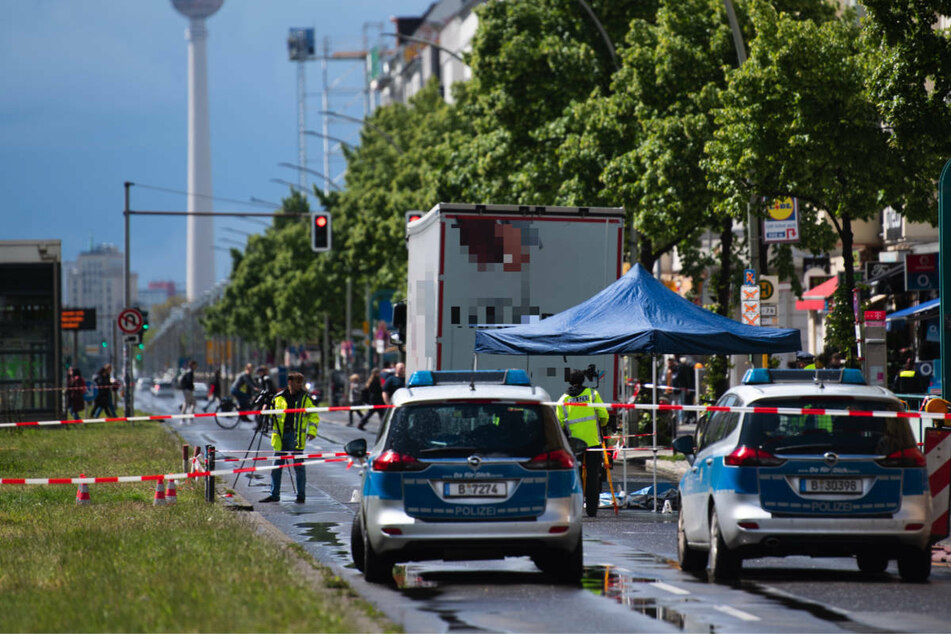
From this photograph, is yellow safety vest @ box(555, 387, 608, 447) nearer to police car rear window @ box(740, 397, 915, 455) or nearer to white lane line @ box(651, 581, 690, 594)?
white lane line @ box(651, 581, 690, 594)

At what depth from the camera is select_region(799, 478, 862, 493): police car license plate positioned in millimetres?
12523

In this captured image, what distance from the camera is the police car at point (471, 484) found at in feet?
40.9

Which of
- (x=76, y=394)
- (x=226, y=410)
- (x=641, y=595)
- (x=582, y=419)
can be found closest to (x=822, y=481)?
(x=641, y=595)

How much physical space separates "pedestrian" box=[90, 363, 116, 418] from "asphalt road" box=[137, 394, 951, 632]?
34787 millimetres

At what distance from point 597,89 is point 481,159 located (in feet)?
17.7

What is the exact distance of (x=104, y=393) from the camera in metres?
50.9

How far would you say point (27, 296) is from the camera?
4200cm

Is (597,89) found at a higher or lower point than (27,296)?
higher

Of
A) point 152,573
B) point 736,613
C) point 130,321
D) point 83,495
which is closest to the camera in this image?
point 736,613

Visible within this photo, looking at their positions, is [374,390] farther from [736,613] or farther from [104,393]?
[736,613]

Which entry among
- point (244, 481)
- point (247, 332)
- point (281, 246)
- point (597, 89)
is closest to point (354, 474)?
point (244, 481)

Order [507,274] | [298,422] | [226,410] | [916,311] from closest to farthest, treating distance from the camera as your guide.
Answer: [298,422]
[507,274]
[916,311]
[226,410]

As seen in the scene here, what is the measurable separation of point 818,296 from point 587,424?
2382 centimetres

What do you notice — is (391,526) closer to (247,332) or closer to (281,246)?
(281,246)
